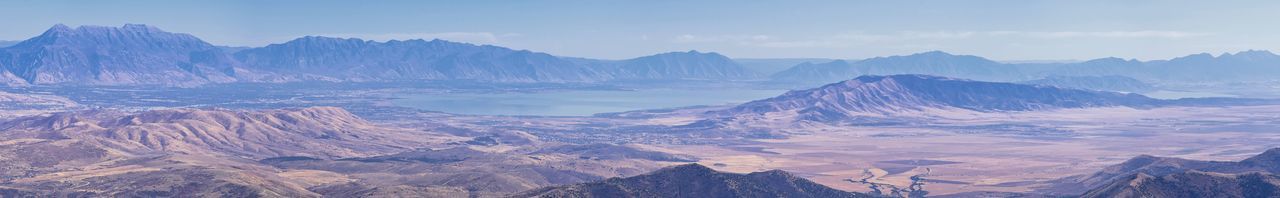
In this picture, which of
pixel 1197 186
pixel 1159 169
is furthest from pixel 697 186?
pixel 1159 169

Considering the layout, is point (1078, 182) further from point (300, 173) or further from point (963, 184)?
point (300, 173)

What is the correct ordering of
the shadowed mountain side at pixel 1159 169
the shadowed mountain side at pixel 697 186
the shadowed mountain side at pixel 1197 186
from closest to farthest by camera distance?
the shadowed mountain side at pixel 1197 186
the shadowed mountain side at pixel 697 186
the shadowed mountain side at pixel 1159 169

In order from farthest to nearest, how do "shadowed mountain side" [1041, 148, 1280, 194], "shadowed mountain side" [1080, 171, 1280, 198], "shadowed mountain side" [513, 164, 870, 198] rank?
"shadowed mountain side" [1041, 148, 1280, 194] → "shadowed mountain side" [513, 164, 870, 198] → "shadowed mountain side" [1080, 171, 1280, 198]

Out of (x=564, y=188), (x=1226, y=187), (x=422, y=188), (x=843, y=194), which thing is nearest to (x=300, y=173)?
(x=422, y=188)

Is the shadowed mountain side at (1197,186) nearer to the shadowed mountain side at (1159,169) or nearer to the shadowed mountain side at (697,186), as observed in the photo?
the shadowed mountain side at (1159,169)

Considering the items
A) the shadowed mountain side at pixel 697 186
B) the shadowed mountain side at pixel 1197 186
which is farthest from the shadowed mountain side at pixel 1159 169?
the shadowed mountain side at pixel 697 186

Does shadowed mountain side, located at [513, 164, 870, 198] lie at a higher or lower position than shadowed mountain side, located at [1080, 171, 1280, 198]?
lower

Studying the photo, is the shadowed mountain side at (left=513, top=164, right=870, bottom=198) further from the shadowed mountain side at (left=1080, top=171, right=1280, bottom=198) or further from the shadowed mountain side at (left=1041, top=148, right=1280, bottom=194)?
the shadowed mountain side at (left=1041, top=148, right=1280, bottom=194)

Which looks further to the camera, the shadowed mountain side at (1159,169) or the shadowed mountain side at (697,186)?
the shadowed mountain side at (1159,169)

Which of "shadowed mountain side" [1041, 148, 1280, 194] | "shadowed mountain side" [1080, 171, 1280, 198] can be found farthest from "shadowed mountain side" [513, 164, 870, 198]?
"shadowed mountain side" [1041, 148, 1280, 194]
